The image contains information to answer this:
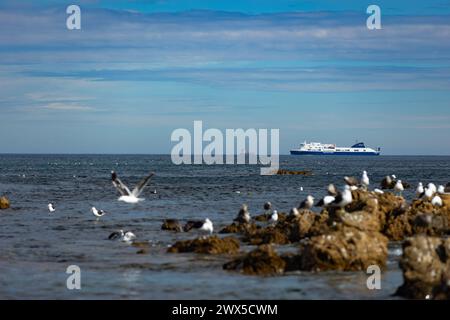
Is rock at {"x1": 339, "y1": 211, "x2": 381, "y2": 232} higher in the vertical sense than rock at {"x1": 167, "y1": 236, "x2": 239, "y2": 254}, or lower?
higher

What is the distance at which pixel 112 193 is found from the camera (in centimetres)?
6419

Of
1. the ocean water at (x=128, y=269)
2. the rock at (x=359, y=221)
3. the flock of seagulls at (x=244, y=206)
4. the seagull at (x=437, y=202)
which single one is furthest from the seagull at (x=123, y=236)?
the seagull at (x=437, y=202)

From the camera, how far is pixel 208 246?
26828mm

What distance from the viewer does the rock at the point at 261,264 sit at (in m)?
22.5

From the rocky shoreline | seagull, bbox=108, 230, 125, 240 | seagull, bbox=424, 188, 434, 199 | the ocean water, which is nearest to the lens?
the rocky shoreline

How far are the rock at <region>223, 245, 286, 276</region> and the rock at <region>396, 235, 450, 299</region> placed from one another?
4010mm

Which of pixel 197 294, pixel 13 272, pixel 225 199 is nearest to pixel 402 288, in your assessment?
pixel 197 294

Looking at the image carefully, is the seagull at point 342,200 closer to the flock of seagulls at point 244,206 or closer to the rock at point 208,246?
the flock of seagulls at point 244,206

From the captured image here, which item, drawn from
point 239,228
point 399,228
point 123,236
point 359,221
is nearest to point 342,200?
point 359,221

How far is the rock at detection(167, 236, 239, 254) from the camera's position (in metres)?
26.7

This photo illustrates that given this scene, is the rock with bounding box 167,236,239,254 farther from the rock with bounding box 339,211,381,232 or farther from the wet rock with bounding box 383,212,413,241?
the wet rock with bounding box 383,212,413,241

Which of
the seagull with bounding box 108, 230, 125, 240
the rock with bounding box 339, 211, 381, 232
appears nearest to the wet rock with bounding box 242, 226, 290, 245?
the rock with bounding box 339, 211, 381, 232

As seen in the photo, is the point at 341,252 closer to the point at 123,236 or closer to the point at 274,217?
the point at 274,217
